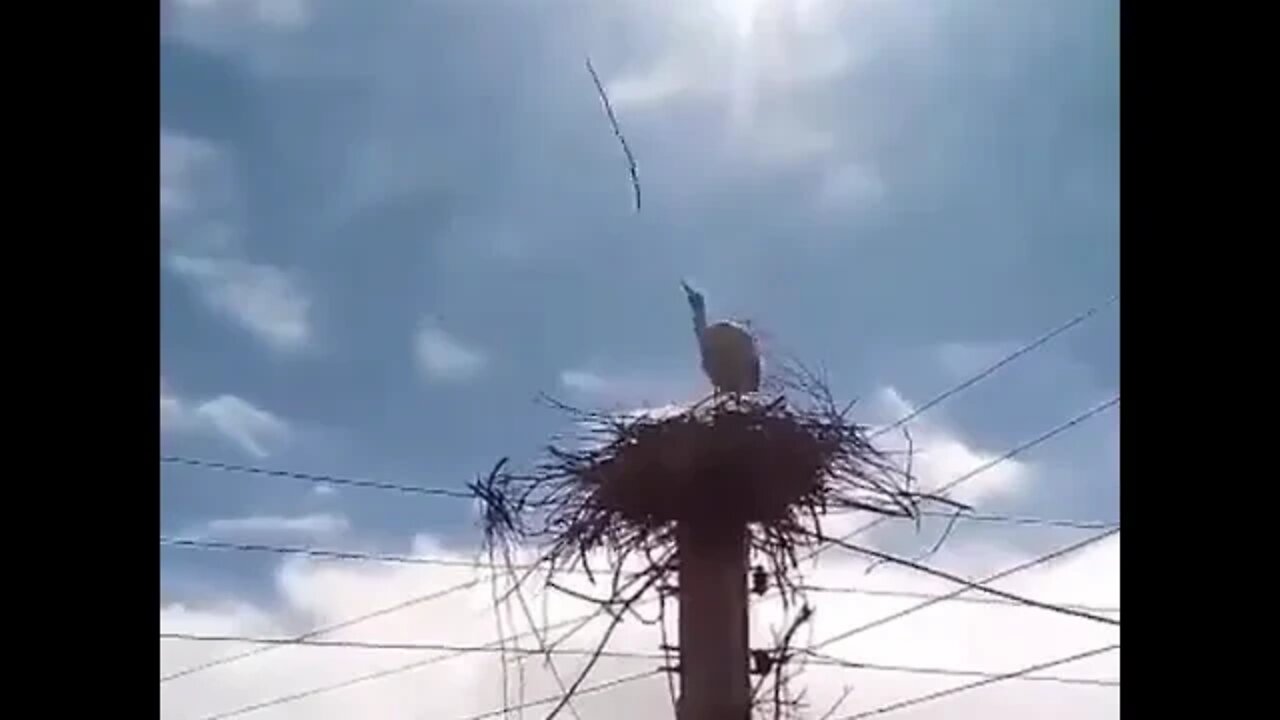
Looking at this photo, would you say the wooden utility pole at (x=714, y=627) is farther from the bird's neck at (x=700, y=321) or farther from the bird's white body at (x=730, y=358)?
the bird's neck at (x=700, y=321)

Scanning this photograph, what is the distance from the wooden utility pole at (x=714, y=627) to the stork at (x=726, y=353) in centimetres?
18

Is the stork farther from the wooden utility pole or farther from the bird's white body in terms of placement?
the wooden utility pole

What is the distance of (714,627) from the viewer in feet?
6.57

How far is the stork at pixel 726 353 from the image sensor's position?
70.4 inches

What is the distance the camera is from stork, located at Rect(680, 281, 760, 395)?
70.4 inches

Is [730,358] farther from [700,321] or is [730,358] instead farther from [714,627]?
[714,627]

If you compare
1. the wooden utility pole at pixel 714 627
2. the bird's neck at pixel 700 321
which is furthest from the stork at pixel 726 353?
the wooden utility pole at pixel 714 627

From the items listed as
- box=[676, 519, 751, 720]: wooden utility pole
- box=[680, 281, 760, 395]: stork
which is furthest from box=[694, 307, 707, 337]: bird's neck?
box=[676, 519, 751, 720]: wooden utility pole

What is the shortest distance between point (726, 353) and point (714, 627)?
1.12 ft

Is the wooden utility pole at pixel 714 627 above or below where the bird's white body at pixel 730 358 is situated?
below

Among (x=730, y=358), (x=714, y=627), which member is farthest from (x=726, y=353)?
(x=714, y=627)

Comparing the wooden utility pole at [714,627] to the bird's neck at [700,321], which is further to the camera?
the wooden utility pole at [714,627]
